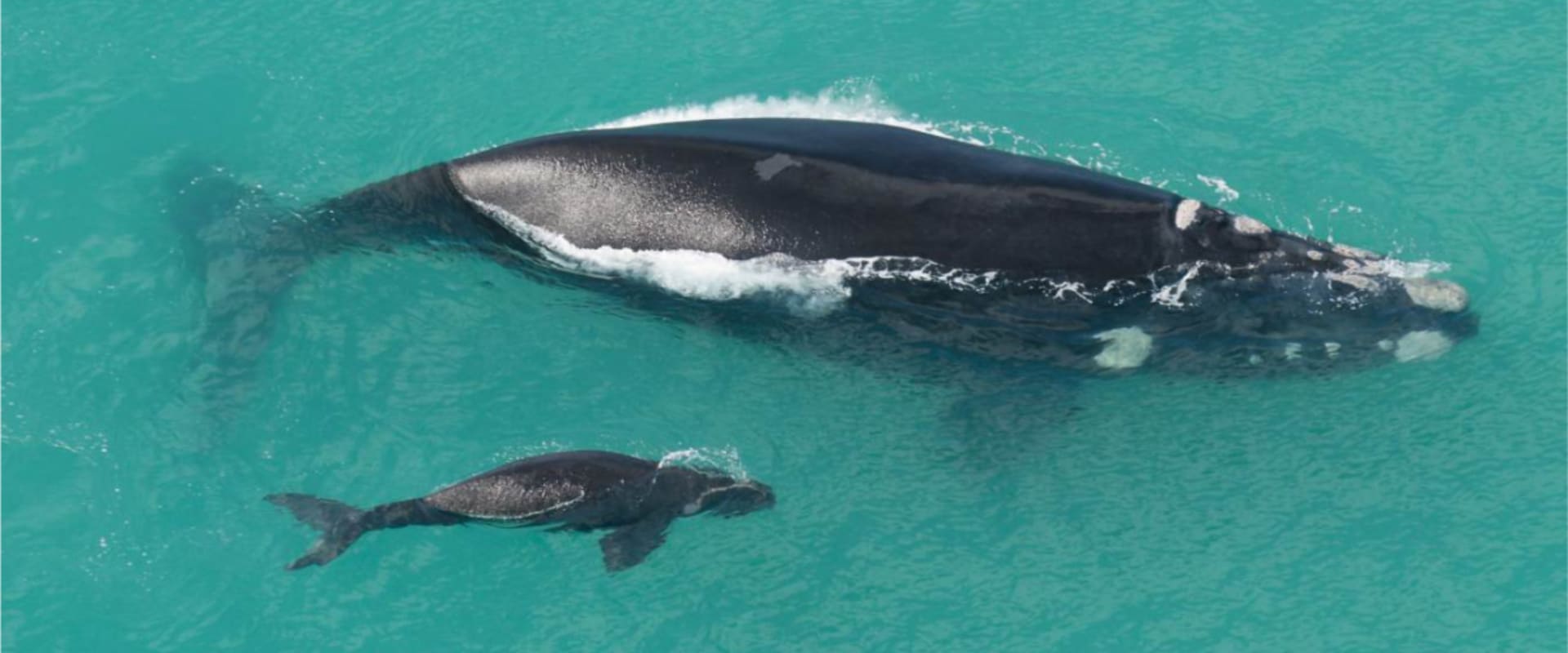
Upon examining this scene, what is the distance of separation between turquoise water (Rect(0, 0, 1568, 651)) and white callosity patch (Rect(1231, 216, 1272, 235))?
2304 mm

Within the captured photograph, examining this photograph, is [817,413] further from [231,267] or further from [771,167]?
[231,267]

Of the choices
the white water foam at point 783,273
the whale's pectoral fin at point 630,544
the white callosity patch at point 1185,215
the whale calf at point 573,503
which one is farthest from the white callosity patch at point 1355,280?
the whale's pectoral fin at point 630,544

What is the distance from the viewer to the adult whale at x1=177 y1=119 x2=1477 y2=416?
20.0 meters

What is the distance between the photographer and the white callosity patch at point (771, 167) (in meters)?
20.5

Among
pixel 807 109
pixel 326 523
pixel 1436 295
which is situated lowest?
pixel 326 523

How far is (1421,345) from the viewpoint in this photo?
68.6 feet

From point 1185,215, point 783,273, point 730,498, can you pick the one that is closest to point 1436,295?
point 1185,215

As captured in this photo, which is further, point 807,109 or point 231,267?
point 807,109

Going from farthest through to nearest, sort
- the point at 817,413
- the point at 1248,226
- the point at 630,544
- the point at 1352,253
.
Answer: the point at 817,413
the point at 1352,253
the point at 1248,226
the point at 630,544

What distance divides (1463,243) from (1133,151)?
17.6 ft

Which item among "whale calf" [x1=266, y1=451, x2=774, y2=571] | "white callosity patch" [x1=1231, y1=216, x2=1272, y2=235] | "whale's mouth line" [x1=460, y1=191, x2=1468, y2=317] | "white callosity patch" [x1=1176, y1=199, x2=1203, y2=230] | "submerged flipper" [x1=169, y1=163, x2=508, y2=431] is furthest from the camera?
"submerged flipper" [x1=169, y1=163, x2=508, y2=431]

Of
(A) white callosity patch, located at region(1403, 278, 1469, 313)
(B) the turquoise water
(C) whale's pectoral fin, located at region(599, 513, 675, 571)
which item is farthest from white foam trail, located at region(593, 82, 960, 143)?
(C) whale's pectoral fin, located at region(599, 513, 675, 571)

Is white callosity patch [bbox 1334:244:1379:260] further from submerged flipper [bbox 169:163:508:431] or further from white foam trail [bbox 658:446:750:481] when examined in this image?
submerged flipper [bbox 169:163:508:431]

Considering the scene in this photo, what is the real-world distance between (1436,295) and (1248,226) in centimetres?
327
